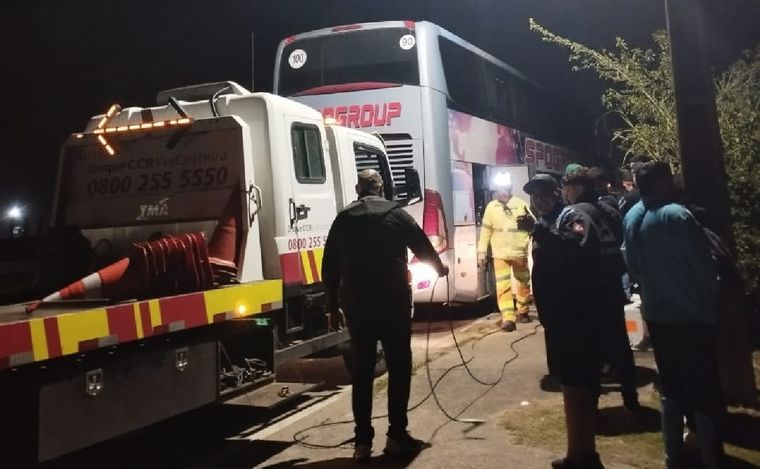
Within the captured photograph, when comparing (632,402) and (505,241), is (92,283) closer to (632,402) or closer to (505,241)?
(632,402)

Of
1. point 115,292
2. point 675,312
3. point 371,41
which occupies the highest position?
point 371,41

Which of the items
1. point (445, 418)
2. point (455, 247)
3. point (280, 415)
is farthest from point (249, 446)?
point (455, 247)

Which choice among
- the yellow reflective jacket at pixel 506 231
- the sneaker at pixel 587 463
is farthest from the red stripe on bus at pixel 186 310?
the yellow reflective jacket at pixel 506 231

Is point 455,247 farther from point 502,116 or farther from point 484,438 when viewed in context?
point 484,438

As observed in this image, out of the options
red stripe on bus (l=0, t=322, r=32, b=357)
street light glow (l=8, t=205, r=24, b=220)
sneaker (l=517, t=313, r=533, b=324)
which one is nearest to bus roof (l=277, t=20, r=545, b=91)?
sneaker (l=517, t=313, r=533, b=324)

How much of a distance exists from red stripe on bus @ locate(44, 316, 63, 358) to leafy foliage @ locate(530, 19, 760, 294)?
5.72 meters

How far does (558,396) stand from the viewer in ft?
18.3

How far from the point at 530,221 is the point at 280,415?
2.75 m

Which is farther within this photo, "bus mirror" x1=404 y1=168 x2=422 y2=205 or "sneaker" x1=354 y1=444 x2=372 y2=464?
"bus mirror" x1=404 y1=168 x2=422 y2=205

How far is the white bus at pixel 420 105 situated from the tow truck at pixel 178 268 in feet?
7.66

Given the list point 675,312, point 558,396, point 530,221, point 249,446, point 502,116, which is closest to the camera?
point 675,312

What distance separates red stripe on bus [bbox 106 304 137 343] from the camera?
11.9 ft

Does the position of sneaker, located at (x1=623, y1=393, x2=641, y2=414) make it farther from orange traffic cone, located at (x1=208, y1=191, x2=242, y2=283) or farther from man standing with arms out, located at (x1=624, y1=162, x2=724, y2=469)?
orange traffic cone, located at (x1=208, y1=191, x2=242, y2=283)

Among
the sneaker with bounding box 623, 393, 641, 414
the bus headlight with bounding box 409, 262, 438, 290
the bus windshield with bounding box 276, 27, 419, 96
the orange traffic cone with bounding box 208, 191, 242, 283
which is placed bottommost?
the sneaker with bounding box 623, 393, 641, 414
